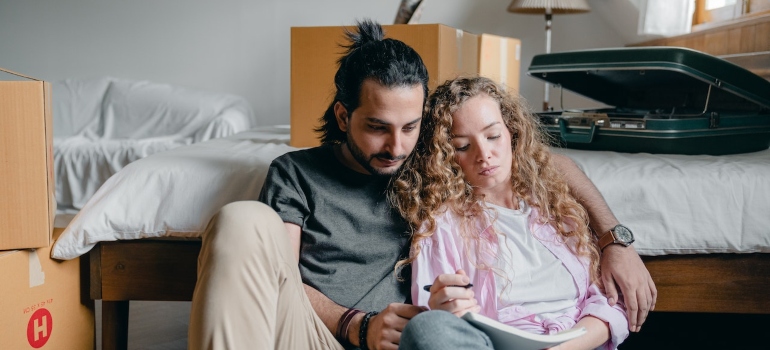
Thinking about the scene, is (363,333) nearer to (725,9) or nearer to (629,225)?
(629,225)

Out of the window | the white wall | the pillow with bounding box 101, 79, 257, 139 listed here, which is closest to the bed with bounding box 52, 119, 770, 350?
the window

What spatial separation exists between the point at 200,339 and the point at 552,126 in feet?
3.63

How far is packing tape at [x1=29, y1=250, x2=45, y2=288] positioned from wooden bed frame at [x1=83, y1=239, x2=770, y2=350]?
A: 11cm

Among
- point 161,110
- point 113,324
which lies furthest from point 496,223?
point 161,110

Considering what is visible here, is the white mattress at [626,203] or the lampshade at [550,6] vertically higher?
the lampshade at [550,6]

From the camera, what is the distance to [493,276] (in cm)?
127

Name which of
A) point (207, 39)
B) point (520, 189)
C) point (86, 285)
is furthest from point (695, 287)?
point (207, 39)

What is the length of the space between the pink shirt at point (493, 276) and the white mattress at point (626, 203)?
8.1 inches

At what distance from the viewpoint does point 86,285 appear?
5.05 feet

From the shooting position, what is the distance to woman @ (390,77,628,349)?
50.0 inches

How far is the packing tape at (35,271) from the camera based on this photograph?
4.51 ft

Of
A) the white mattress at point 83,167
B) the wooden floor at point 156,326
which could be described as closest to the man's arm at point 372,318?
the wooden floor at point 156,326

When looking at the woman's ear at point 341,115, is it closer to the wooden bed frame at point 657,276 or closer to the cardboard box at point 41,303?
the wooden bed frame at point 657,276

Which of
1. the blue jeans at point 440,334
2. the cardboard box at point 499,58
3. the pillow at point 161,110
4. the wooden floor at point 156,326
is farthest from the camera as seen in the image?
the pillow at point 161,110
